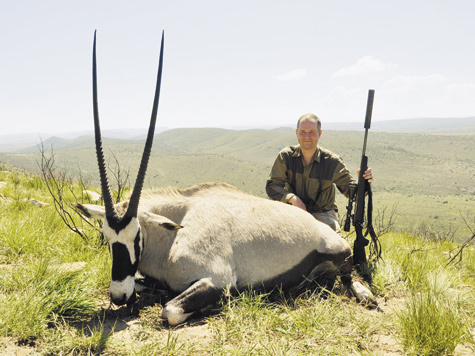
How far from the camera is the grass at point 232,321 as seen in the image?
127 inches

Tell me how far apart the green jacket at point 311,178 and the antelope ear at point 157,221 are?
280cm

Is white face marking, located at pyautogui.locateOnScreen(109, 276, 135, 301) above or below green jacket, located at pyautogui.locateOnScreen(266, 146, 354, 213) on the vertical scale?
below

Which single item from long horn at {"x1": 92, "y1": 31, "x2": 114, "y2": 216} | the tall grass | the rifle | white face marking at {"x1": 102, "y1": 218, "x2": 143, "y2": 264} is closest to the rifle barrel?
the rifle

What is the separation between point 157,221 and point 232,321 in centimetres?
148

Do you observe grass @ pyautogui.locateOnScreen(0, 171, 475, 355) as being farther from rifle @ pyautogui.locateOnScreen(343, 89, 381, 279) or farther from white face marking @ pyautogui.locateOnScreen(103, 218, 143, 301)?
rifle @ pyautogui.locateOnScreen(343, 89, 381, 279)

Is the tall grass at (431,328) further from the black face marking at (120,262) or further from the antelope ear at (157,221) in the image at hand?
the black face marking at (120,262)

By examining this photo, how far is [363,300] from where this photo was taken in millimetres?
4438

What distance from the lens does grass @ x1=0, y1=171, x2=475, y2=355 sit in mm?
3234

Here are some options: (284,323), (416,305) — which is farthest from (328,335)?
(416,305)

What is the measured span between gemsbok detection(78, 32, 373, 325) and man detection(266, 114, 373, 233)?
5.21 feet

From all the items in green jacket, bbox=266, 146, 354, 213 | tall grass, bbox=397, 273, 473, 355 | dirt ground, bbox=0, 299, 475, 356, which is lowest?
dirt ground, bbox=0, 299, 475, 356

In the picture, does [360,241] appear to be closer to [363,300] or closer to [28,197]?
[363,300]

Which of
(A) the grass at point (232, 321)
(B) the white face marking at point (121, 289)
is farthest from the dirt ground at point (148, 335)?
(B) the white face marking at point (121, 289)

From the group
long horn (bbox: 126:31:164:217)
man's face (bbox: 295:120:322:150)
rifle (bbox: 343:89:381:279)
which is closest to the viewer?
long horn (bbox: 126:31:164:217)
